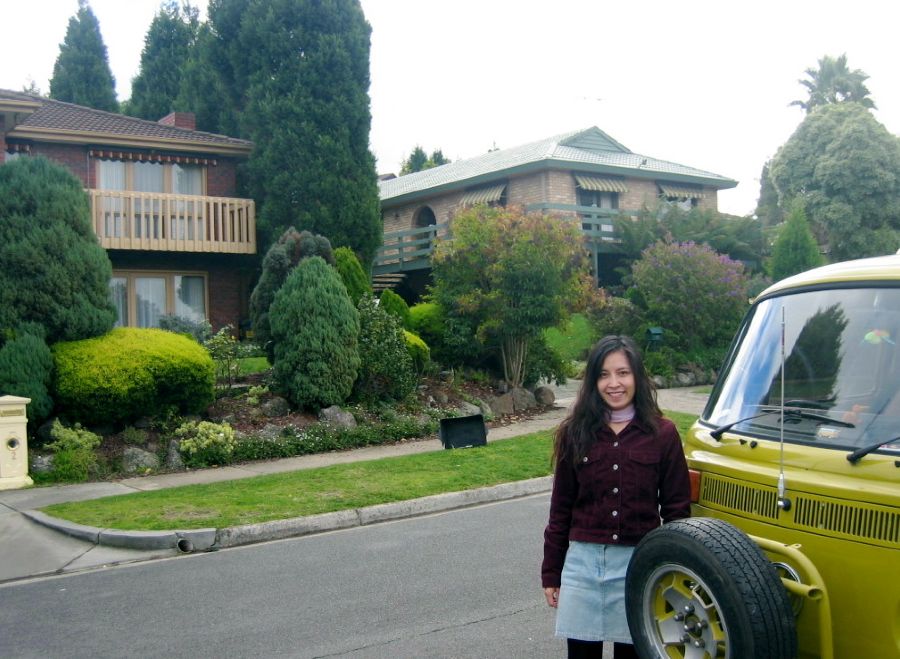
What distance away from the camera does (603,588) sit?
3.72 m

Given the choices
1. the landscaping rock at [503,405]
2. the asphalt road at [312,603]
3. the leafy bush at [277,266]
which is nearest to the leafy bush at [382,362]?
the leafy bush at [277,266]

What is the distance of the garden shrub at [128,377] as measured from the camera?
11.8 meters

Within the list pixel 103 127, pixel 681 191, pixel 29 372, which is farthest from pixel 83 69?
pixel 29 372

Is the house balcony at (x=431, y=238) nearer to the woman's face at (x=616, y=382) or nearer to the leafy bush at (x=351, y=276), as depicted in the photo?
the leafy bush at (x=351, y=276)

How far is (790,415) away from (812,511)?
1.70ft

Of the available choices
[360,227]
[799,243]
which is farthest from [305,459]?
[799,243]

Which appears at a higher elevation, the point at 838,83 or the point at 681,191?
the point at 838,83

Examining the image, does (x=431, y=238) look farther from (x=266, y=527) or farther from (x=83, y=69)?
(x=83, y=69)

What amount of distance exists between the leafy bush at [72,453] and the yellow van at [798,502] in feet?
29.7

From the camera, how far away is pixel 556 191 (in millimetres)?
28234

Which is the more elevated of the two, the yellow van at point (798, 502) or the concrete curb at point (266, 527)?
the yellow van at point (798, 502)

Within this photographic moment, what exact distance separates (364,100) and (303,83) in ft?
5.10

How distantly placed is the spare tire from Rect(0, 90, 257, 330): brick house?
19.5 meters

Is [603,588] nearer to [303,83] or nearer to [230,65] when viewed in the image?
[303,83]
